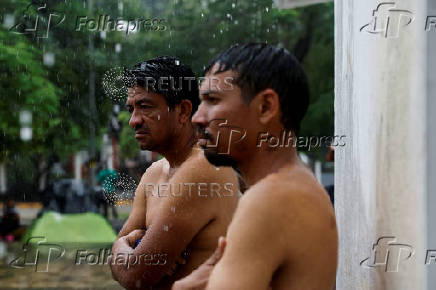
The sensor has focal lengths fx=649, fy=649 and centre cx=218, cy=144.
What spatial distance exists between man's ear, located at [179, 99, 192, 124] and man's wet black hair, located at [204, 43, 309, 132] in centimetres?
108

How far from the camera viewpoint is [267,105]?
199cm

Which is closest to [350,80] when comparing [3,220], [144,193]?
[144,193]

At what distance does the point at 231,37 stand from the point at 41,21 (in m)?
2.65

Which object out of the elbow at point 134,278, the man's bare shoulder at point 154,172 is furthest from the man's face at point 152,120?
the elbow at point 134,278

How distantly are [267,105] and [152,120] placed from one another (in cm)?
118

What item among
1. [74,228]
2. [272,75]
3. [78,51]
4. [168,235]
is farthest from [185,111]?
[74,228]

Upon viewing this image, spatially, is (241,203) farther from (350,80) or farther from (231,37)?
(231,37)

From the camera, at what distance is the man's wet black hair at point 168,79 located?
10.1ft

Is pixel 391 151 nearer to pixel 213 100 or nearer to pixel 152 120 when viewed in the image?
pixel 213 100

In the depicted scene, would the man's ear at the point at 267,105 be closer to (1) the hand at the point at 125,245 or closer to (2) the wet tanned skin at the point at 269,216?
(2) the wet tanned skin at the point at 269,216

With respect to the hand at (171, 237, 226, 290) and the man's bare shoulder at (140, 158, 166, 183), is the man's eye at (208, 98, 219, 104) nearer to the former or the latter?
the hand at (171, 237, 226, 290)

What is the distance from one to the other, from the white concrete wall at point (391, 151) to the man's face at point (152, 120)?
2.91 feet

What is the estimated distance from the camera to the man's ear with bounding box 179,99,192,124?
3.12 m

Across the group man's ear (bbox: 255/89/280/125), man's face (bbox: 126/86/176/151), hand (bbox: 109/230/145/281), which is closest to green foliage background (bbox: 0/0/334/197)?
man's face (bbox: 126/86/176/151)
